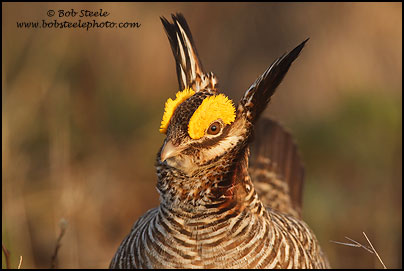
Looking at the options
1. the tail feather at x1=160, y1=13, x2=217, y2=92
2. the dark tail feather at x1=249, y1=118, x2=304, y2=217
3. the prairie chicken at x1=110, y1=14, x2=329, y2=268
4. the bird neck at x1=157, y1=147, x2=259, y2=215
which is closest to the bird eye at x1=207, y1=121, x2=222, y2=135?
the prairie chicken at x1=110, y1=14, x2=329, y2=268

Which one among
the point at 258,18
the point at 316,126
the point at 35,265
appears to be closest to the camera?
the point at 35,265

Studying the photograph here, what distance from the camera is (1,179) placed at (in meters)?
4.87

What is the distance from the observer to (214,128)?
3.04 meters

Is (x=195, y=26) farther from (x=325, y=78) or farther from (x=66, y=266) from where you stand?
(x=66, y=266)

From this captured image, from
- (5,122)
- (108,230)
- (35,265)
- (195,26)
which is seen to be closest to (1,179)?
(5,122)

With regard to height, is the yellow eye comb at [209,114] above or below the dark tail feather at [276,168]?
above

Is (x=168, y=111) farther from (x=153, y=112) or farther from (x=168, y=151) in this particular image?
(x=153, y=112)

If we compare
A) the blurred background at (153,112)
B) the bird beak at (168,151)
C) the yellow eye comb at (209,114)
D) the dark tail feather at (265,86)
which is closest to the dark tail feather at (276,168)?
the blurred background at (153,112)

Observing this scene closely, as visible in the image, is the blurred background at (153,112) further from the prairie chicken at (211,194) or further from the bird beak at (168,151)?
the bird beak at (168,151)

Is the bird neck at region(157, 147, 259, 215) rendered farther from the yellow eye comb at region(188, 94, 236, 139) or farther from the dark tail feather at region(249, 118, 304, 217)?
the dark tail feather at region(249, 118, 304, 217)

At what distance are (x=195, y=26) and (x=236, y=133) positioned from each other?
4.43m

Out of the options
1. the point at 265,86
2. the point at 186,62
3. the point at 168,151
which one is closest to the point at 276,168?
the point at 186,62

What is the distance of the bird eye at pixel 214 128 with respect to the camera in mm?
3021

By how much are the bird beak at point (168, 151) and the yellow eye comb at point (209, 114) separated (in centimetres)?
9
